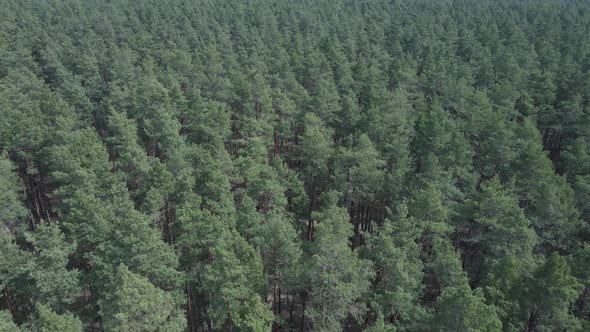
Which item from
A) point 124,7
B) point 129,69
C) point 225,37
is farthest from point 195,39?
point 124,7

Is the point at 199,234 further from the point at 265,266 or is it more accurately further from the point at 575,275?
the point at 575,275

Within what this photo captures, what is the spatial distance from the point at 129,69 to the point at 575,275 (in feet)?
187

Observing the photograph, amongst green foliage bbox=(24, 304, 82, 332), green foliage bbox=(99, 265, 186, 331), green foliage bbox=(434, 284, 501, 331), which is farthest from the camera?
green foliage bbox=(434, 284, 501, 331)

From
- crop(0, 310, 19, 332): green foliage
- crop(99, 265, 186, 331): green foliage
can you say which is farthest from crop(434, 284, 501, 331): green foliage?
crop(0, 310, 19, 332): green foliage

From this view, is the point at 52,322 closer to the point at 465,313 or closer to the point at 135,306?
the point at 135,306

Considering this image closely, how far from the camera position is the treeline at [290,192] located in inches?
1190

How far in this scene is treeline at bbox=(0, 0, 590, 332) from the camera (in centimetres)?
3022

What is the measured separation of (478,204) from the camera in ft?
126

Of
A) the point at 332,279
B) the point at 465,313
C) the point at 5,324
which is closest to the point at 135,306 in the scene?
the point at 5,324

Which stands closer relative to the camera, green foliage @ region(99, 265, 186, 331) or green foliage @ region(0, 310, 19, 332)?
green foliage @ region(0, 310, 19, 332)

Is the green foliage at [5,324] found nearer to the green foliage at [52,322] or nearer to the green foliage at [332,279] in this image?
the green foliage at [52,322]

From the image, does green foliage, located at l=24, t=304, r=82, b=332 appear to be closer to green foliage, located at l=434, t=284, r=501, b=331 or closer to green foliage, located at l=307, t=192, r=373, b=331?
green foliage, located at l=307, t=192, r=373, b=331

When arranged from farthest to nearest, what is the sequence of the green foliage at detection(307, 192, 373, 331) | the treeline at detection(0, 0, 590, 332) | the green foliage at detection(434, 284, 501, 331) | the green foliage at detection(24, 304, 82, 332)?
the treeline at detection(0, 0, 590, 332) → the green foliage at detection(307, 192, 373, 331) → the green foliage at detection(434, 284, 501, 331) → the green foliage at detection(24, 304, 82, 332)

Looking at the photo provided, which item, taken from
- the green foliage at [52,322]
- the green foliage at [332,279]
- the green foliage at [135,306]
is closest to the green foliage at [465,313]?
the green foliage at [332,279]
